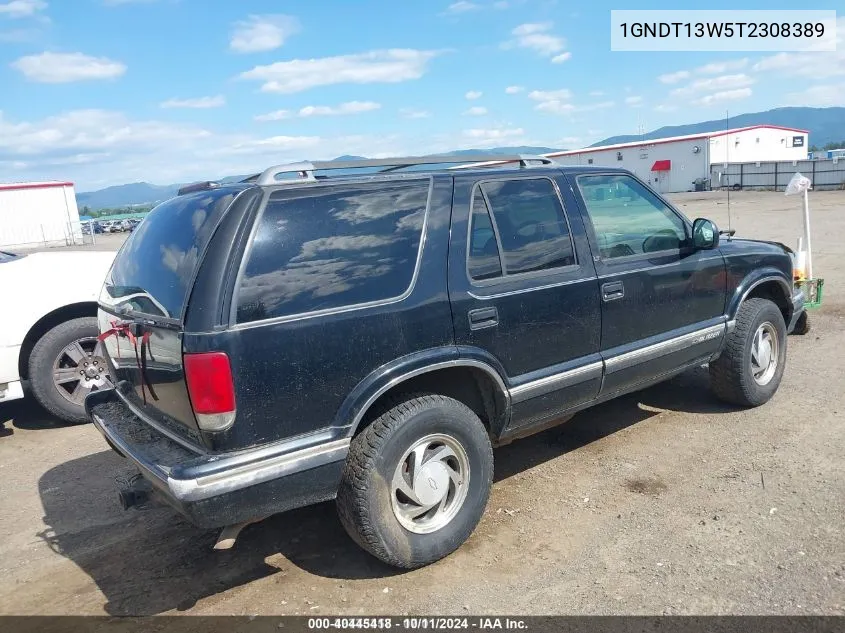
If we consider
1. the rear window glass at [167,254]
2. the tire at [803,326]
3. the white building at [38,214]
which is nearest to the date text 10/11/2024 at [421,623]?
the rear window glass at [167,254]

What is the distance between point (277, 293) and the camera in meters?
2.86

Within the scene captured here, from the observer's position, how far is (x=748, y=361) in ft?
16.3

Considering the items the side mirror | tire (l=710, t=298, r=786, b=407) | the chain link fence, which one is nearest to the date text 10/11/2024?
the side mirror

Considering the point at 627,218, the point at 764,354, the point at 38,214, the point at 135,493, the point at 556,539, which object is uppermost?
the point at 38,214

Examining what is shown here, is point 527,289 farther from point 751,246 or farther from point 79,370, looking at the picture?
point 79,370

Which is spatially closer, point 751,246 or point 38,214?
point 751,246

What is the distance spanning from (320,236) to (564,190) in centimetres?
167

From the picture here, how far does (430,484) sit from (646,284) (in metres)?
1.92

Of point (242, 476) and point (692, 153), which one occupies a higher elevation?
point (692, 153)

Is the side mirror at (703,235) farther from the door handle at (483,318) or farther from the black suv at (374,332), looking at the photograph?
Answer: the door handle at (483,318)

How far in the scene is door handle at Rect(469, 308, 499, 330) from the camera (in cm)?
339

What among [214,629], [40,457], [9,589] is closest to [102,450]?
[40,457]

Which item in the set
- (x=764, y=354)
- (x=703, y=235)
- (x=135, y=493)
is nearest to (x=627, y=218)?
(x=703, y=235)

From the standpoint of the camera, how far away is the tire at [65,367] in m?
5.46
